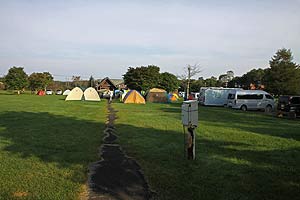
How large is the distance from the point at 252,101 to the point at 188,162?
22838mm

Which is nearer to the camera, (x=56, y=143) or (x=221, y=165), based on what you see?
(x=221, y=165)

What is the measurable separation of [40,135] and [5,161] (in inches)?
175

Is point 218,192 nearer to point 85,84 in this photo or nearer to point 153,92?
point 153,92

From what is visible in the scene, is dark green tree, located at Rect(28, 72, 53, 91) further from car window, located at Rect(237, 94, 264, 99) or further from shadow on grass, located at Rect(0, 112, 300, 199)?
shadow on grass, located at Rect(0, 112, 300, 199)

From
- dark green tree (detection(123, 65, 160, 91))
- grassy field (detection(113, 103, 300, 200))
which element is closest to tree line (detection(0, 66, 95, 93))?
dark green tree (detection(123, 65, 160, 91))

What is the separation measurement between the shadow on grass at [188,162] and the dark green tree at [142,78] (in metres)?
57.3

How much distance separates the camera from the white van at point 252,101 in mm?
28781

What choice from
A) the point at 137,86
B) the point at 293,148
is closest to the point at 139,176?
the point at 293,148

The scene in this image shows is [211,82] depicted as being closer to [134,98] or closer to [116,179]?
[134,98]

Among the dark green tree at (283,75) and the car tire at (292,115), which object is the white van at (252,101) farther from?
the dark green tree at (283,75)

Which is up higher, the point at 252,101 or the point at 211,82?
the point at 211,82

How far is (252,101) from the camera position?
2880cm

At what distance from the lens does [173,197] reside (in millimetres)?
5250

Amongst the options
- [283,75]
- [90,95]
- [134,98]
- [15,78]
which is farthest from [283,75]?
[15,78]
